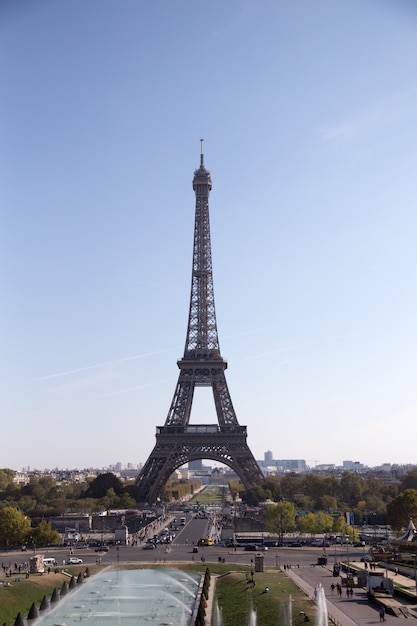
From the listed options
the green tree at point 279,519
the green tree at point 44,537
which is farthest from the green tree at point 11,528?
the green tree at point 279,519

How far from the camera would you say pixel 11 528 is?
74500 millimetres

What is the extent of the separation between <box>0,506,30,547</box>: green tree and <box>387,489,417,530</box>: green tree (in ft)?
124

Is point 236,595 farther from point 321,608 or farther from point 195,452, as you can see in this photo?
point 195,452

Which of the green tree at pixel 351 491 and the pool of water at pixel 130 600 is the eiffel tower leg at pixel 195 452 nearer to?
the green tree at pixel 351 491

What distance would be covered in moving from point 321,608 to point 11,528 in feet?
139

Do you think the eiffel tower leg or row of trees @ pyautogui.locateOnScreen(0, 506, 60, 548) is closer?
row of trees @ pyautogui.locateOnScreen(0, 506, 60, 548)

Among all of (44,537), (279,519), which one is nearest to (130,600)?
(44,537)

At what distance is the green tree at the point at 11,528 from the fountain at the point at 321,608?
38040 mm

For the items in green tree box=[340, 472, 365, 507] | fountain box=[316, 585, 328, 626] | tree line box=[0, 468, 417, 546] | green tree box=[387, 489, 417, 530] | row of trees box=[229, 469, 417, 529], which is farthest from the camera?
green tree box=[340, 472, 365, 507]

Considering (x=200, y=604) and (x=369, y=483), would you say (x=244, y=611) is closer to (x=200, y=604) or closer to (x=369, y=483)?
(x=200, y=604)

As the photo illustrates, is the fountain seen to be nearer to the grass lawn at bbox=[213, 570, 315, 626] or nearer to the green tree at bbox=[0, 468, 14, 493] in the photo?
the grass lawn at bbox=[213, 570, 315, 626]

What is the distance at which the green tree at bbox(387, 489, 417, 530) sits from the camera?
3125 inches

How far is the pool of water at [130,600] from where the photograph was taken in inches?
1693

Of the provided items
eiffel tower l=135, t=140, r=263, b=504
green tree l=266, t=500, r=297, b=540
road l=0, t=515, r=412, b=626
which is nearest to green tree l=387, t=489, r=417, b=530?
road l=0, t=515, r=412, b=626
